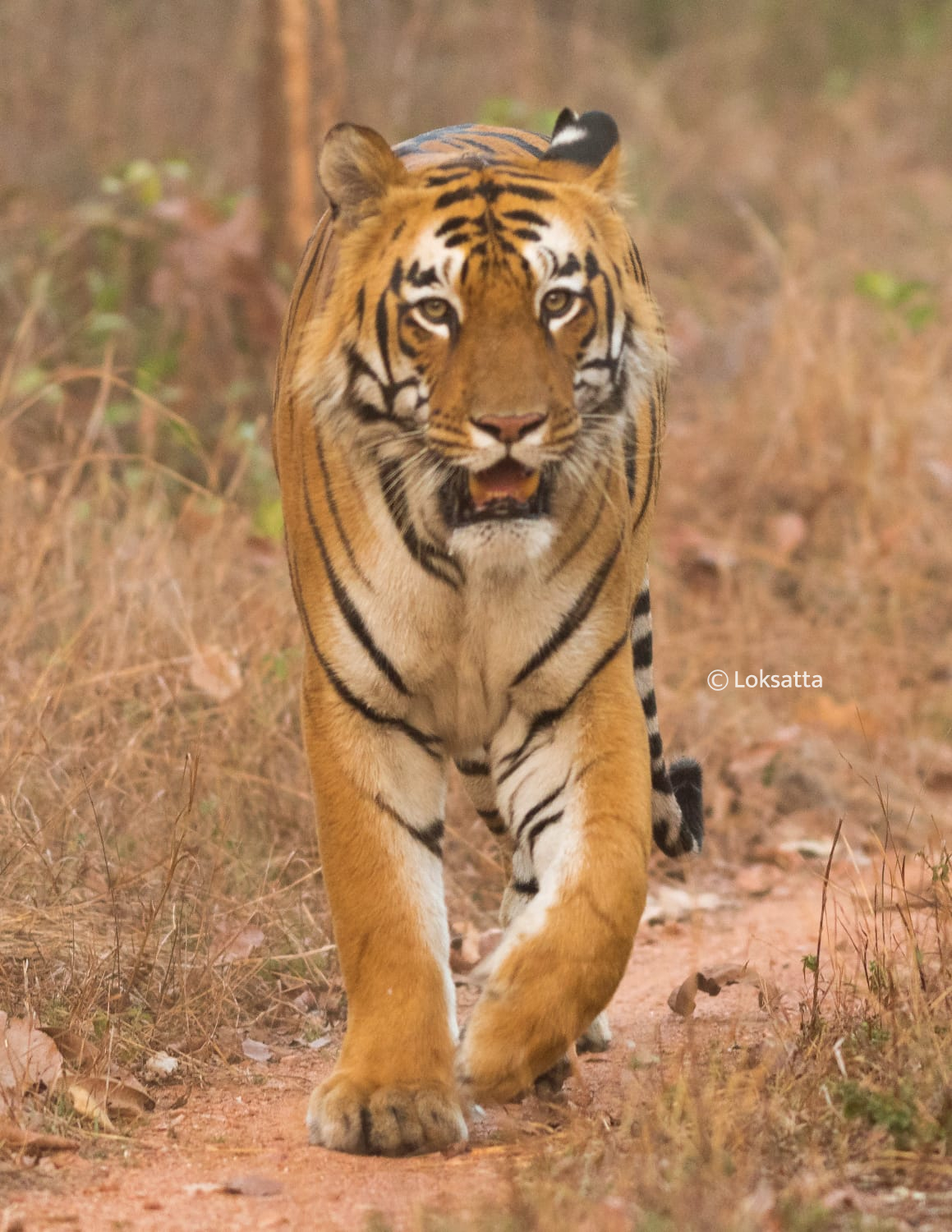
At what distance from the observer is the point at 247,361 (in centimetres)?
820

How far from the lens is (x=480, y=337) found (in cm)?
302

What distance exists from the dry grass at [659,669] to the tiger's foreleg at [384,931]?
0.89 feet

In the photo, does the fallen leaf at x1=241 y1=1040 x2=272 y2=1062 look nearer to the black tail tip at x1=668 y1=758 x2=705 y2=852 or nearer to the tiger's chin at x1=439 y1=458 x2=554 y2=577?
the black tail tip at x1=668 y1=758 x2=705 y2=852

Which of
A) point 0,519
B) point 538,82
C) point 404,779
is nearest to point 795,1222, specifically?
point 404,779

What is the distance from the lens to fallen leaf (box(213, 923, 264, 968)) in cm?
386

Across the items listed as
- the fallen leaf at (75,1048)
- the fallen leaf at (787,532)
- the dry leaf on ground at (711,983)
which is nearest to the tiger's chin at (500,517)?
the dry leaf on ground at (711,983)

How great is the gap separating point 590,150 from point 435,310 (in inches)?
24.0

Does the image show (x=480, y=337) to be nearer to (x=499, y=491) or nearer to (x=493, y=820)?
(x=499, y=491)

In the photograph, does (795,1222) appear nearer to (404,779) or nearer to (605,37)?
(404,779)

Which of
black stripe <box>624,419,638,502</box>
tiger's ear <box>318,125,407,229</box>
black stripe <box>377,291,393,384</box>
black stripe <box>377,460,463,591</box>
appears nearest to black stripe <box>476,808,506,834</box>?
black stripe <box>624,419,638,502</box>

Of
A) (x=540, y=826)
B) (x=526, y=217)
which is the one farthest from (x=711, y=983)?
(x=526, y=217)

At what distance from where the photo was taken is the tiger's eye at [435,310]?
3090 millimetres

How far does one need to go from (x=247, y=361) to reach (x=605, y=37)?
8.54 meters

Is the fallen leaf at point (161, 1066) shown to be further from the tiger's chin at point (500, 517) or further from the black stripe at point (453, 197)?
the black stripe at point (453, 197)
